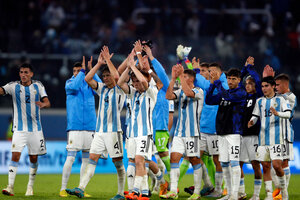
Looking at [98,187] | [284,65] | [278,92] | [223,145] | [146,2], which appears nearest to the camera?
[223,145]

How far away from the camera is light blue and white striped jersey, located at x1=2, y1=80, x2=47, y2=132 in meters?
10.8

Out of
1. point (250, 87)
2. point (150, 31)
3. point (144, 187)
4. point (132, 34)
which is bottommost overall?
point (144, 187)

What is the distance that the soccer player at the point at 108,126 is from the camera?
32.2ft

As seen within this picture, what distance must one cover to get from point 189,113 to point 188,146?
62cm

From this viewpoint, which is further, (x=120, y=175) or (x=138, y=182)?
(x=120, y=175)

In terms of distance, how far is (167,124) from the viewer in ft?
36.9

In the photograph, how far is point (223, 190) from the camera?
38.1 feet

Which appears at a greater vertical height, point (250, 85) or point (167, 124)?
point (250, 85)

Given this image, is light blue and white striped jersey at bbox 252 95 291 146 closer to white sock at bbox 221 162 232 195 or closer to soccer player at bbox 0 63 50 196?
white sock at bbox 221 162 232 195

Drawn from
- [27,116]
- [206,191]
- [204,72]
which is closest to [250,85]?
[204,72]

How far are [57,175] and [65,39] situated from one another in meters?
5.82

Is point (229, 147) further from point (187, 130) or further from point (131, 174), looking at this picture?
point (131, 174)

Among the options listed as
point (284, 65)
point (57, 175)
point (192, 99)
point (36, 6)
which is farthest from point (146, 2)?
point (192, 99)

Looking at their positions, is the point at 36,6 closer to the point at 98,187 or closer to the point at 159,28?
the point at 159,28
